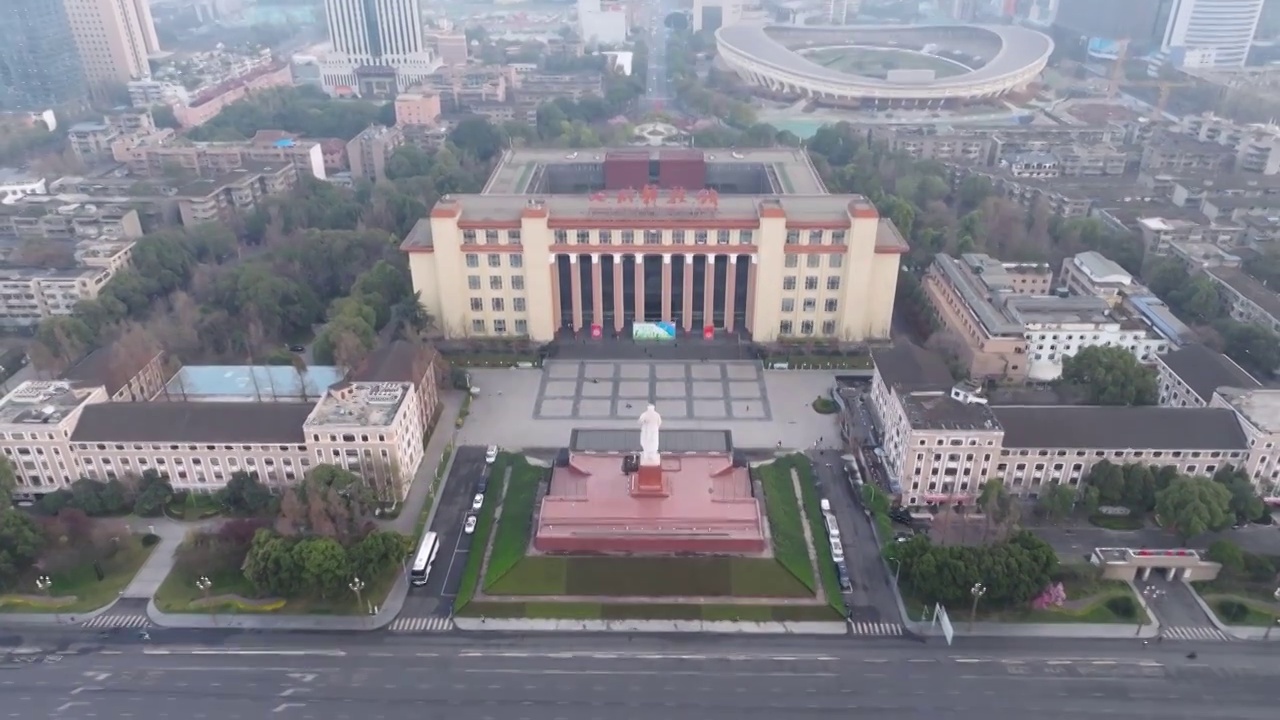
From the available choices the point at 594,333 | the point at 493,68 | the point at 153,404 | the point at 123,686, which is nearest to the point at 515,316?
the point at 594,333

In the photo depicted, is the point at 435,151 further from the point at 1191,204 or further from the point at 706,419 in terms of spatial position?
the point at 1191,204

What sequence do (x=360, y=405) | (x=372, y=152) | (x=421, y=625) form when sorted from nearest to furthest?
(x=421, y=625), (x=360, y=405), (x=372, y=152)

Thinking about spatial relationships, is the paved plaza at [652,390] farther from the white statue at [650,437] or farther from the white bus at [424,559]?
the white bus at [424,559]

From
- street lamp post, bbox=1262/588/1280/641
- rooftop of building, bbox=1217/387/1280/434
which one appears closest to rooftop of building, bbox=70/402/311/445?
street lamp post, bbox=1262/588/1280/641

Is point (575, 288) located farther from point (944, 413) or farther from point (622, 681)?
point (622, 681)

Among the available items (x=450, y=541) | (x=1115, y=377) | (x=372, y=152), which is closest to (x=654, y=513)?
(x=450, y=541)

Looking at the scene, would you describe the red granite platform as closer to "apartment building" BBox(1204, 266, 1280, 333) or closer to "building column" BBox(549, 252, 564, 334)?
"building column" BBox(549, 252, 564, 334)
